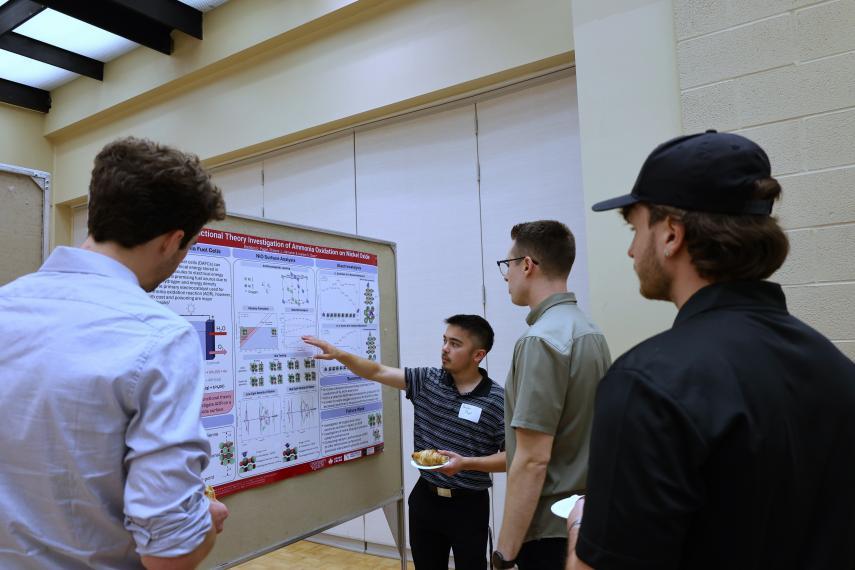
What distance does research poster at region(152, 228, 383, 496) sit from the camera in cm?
184

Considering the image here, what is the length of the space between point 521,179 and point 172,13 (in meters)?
3.17

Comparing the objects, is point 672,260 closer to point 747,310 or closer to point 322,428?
point 747,310

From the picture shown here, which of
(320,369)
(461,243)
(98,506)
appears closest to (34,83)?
(461,243)

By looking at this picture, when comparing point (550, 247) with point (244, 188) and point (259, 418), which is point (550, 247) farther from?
point (244, 188)

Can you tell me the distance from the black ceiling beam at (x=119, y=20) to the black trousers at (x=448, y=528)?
415 centimetres

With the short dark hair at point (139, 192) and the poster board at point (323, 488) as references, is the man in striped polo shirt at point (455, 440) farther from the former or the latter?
the short dark hair at point (139, 192)

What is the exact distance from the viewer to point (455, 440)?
7.12 feet

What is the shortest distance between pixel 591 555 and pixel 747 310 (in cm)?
39

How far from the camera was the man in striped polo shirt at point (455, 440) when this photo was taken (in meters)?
2.09

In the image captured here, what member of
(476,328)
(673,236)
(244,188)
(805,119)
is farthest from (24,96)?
(673,236)

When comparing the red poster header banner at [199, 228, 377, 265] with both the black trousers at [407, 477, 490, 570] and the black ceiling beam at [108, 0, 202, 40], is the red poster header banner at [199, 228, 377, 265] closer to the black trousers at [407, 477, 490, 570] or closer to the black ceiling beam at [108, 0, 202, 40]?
the black trousers at [407, 477, 490, 570]

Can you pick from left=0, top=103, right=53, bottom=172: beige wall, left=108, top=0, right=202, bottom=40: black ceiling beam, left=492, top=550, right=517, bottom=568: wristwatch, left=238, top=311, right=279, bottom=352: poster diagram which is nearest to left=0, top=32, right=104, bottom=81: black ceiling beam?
left=0, top=103, right=53, bottom=172: beige wall

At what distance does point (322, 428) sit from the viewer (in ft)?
7.32

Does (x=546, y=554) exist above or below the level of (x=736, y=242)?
below
